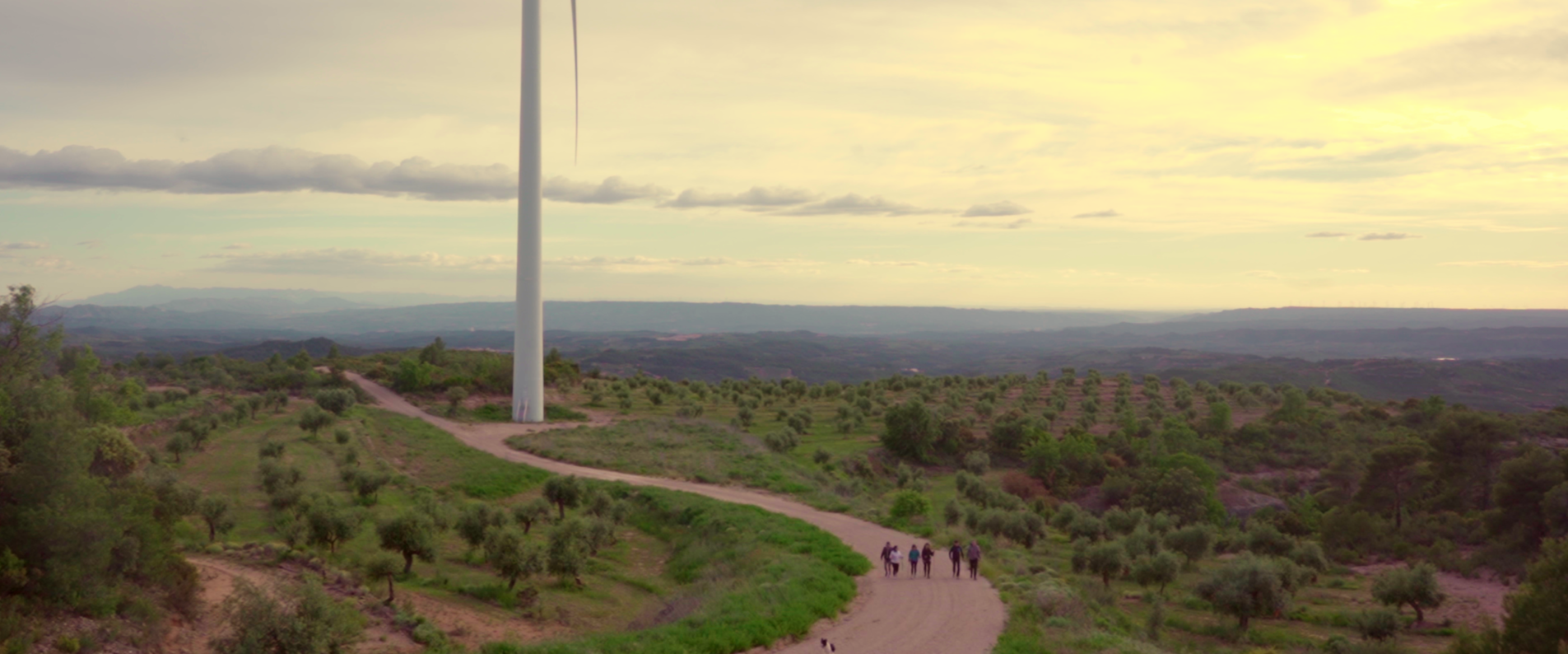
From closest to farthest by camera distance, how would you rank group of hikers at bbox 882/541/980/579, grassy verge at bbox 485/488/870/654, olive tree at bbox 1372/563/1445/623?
grassy verge at bbox 485/488/870/654
group of hikers at bbox 882/541/980/579
olive tree at bbox 1372/563/1445/623

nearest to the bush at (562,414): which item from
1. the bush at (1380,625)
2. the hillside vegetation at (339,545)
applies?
the hillside vegetation at (339,545)

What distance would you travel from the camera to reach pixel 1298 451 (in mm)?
77000

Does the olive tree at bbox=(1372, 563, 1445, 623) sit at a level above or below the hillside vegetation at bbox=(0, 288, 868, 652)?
below

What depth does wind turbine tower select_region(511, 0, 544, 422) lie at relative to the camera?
58.2 m

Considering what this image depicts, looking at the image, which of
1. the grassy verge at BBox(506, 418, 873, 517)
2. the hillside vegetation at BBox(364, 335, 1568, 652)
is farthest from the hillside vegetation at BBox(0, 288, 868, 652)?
the hillside vegetation at BBox(364, 335, 1568, 652)

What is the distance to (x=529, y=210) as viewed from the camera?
60312 mm

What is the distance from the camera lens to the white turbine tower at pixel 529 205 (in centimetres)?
5812

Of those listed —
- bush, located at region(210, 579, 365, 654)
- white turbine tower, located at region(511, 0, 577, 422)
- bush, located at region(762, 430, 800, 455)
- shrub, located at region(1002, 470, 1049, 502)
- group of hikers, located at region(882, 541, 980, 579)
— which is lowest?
shrub, located at region(1002, 470, 1049, 502)

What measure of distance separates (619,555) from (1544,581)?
33127 mm

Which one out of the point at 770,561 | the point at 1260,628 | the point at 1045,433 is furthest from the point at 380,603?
the point at 1045,433

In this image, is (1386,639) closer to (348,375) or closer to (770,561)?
(770,561)

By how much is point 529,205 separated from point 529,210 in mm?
361

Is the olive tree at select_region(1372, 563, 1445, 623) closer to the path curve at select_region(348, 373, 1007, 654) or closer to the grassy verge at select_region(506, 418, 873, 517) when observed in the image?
the path curve at select_region(348, 373, 1007, 654)

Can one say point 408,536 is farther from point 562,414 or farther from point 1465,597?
point 1465,597
